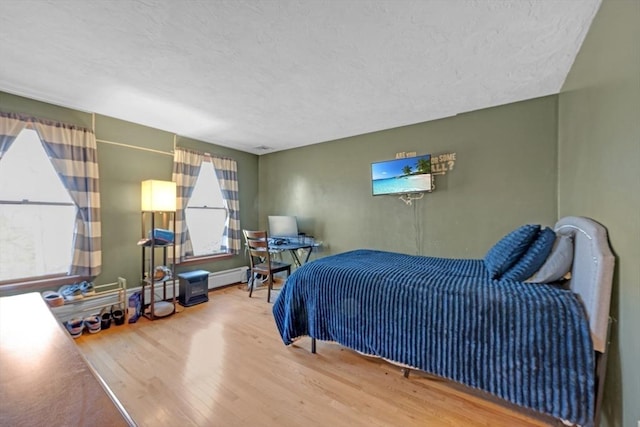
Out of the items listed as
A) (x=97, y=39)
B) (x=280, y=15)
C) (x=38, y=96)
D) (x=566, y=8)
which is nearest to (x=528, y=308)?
(x=566, y=8)

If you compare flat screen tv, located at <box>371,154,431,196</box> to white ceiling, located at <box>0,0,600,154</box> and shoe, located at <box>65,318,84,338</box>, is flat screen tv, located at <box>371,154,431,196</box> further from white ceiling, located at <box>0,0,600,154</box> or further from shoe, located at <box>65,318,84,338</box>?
shoe, located at <box>65,318,84,338</box>

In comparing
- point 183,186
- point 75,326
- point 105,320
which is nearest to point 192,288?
point 105,320

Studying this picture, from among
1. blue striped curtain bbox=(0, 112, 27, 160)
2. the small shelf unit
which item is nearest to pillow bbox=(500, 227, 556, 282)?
the small shelf unit

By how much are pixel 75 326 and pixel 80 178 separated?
1.53 meters

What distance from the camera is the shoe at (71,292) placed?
2.64 m

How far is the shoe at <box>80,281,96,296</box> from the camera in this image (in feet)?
9.08

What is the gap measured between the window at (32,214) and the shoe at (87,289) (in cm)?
28

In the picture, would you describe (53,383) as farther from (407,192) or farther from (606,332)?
(407,192)

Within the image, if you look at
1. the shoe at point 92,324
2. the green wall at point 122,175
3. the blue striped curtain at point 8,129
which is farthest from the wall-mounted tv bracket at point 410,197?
the blue striped curtain at point 8,129

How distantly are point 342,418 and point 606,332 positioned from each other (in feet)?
4.64

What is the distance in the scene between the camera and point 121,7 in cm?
146

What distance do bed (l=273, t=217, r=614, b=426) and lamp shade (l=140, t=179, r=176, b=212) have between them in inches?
75.7

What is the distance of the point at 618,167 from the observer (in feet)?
4.11

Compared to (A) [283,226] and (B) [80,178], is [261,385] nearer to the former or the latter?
(A) [283,226]
